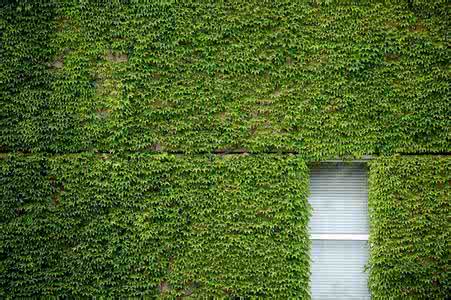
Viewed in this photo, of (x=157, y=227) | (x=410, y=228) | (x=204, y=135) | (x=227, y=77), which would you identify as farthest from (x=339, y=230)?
(x=227, y=77)

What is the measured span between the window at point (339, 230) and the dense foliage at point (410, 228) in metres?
0.23

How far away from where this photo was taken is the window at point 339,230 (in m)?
6.73

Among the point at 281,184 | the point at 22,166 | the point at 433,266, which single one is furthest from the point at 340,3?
the point at 22,166

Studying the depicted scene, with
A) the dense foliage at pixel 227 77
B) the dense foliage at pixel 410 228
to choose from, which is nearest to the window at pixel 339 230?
the dense foliage at pixel 410 228

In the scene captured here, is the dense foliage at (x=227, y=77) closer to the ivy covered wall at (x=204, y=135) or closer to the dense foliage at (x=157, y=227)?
the ivy covered wall at (x=204, y=135)

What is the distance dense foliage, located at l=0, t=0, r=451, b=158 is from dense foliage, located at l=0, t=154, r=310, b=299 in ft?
1.05

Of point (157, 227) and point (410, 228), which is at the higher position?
point (410, 228)

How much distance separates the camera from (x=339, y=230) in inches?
267

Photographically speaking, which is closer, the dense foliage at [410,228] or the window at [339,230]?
the dense foliage at [410,228]

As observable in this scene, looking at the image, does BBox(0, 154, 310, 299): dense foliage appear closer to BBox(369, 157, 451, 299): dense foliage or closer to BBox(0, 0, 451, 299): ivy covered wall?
BBox(0, 0, 451, 299): ivy covered wall

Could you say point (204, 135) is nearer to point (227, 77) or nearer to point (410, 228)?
point (227, 77)

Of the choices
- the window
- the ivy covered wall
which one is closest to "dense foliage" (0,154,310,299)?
the ivy covered wall

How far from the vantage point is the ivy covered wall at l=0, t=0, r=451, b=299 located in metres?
6.53

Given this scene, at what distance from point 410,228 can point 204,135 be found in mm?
2719
